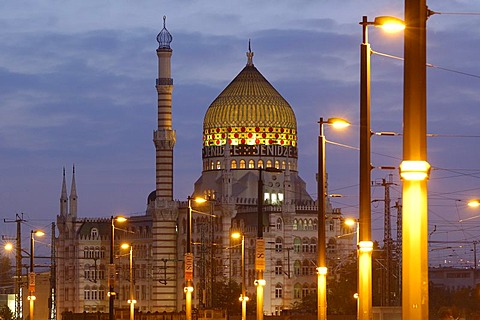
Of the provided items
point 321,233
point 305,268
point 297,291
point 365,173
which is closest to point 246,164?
point 305,268

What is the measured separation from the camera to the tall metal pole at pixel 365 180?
103ft

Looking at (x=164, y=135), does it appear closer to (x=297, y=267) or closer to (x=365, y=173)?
(x=297, y=267)

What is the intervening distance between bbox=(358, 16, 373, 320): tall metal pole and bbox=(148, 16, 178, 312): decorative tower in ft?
374

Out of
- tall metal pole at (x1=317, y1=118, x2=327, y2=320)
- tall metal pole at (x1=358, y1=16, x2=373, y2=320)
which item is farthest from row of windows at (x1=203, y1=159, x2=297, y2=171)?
tall metal pole at (x1=358, y1=16, x2=373, y2=320)

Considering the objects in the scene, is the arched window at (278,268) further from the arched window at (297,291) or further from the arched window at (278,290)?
the arched window at (297,291)

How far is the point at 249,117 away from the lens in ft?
522

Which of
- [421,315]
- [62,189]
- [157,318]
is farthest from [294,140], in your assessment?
[421,315]

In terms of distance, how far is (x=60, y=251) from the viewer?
168m

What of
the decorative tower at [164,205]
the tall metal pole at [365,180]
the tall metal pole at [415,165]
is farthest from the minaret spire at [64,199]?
the tall metal pole at [415,165]

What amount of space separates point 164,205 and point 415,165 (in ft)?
439

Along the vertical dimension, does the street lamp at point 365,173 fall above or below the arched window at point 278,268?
below

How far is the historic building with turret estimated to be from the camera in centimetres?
14800

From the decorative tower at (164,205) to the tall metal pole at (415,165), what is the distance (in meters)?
130

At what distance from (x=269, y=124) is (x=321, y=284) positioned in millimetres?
117617
